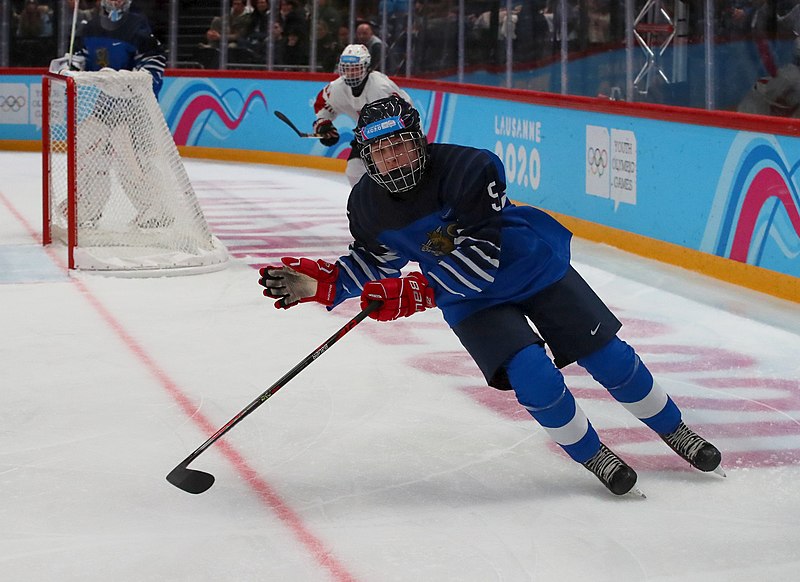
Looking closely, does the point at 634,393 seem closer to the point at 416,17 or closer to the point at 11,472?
the point at 11,472

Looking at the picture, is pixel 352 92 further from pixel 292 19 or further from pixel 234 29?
pixel 234 29

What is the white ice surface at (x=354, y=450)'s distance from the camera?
2.72 meters

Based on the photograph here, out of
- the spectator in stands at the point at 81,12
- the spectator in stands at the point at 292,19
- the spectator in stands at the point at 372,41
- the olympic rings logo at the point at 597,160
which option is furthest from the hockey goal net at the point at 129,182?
the spectator in stands at the point at 81,12

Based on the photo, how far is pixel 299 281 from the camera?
3035 mm

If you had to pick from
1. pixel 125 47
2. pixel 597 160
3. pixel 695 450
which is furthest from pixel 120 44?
pixel 695 450

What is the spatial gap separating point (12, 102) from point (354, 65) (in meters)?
7.12

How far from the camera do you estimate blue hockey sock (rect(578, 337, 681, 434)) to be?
316 cm

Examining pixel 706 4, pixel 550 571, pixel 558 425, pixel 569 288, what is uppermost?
pixel 706 4

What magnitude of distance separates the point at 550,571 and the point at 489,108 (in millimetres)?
6337

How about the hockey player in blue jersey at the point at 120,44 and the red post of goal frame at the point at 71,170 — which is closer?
the red post of goal frame at the point at 71,170

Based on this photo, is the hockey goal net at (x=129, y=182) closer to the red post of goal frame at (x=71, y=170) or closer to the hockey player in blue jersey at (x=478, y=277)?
the red post of goal frame at (x=71, y=170)

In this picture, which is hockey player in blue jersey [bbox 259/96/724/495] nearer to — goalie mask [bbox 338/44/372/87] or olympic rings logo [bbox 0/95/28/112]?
goalie mask [bbox 338/44/372/87]

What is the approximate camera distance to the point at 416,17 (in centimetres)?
1114

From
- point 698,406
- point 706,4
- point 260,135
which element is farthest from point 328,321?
point 260,135
